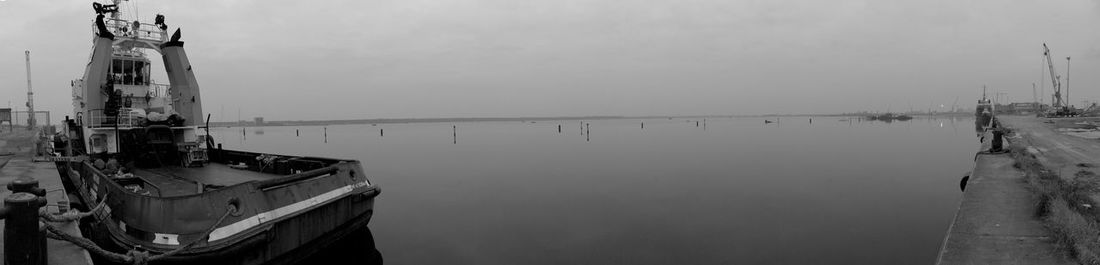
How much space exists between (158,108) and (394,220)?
9.73 meters

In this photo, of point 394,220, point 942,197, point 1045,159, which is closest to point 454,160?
point 394,220

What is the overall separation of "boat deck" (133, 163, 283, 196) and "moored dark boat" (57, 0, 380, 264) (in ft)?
0.11

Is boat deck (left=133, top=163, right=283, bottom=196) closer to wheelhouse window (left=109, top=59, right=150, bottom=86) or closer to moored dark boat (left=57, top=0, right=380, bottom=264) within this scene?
moored dark boat (left=57, top=0, right=380, bottom=264)

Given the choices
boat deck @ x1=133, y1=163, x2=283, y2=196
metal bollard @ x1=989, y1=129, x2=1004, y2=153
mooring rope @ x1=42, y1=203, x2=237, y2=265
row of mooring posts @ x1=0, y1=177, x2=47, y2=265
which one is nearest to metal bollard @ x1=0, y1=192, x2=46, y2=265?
row of mooring posts @ x1=0, y1=177, x2=47, y2=265

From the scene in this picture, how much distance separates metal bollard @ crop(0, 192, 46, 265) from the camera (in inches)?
220

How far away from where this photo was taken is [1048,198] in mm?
9469

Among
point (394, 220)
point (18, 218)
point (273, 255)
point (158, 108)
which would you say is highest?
point (158, 108)

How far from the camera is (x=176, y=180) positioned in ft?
45.3

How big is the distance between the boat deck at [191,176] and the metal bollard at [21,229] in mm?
5877

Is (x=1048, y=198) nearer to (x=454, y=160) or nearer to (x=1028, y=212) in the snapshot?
(x=1028, y=212)

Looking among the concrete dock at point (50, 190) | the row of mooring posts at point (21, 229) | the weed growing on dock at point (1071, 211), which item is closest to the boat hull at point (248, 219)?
the concrete dock at point (50, 190)

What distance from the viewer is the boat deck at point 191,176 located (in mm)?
12712

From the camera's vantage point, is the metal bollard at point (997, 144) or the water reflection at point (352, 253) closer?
the water reflection at point (352, 253)

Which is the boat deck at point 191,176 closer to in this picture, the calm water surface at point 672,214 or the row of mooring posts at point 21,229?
the calm water surface at point 672,214
